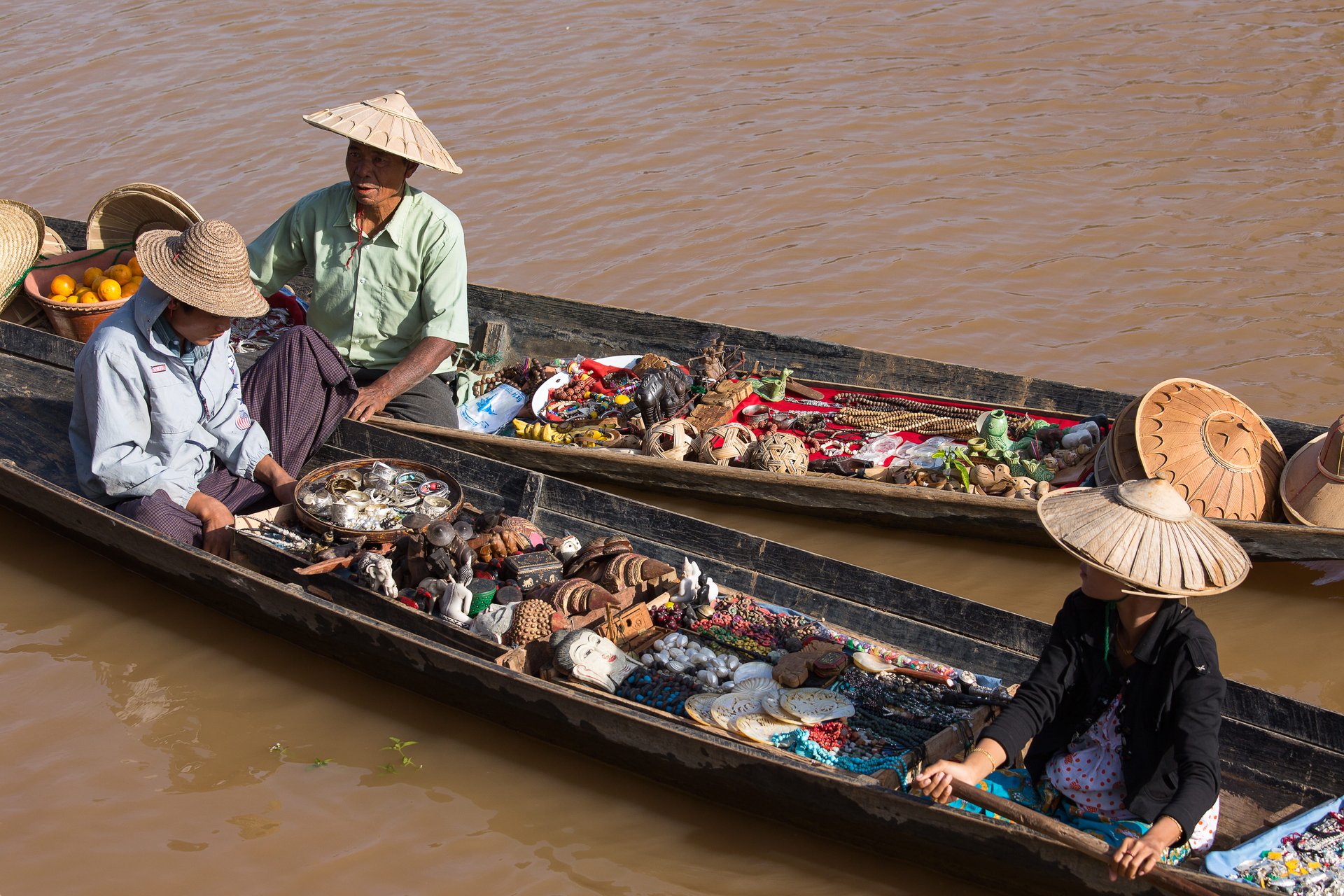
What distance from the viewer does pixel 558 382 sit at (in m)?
5.89

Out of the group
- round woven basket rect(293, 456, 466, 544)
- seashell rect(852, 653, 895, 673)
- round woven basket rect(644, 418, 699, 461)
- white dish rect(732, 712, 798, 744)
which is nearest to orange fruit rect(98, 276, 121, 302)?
round woven basket rect(293, 456, 466, 544)

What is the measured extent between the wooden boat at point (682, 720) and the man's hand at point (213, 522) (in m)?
0.14

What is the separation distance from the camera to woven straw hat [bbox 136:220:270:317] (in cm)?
388

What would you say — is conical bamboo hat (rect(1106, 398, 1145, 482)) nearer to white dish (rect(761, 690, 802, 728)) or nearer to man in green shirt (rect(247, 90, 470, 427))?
white dish (rect(761, 690, 802, 728))

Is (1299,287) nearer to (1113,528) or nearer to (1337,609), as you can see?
(1337,609)

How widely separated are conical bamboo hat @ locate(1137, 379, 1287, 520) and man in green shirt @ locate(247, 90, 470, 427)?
3029 mm

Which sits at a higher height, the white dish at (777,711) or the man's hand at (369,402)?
the man's hand at (369,402)

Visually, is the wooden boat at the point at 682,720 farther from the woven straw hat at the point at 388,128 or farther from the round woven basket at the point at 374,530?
the woven straw hat at the point at 388,128

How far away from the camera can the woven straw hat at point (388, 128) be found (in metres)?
4.61

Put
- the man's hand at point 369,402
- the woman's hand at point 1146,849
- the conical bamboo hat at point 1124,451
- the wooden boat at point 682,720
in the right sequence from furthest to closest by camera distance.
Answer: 1. the man's hand at point 369,402
2. the conical bamboo hat at point 1124,451
3. the wooden boat at point 682,720
4. the woman's hand at point 1146,849

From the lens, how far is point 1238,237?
737 cm

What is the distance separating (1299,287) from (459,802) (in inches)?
236

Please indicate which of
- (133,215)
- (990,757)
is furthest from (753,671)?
(133,215)

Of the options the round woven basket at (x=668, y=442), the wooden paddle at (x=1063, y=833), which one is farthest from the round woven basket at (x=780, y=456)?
the wooden paddle at (x=1063, y=833)
